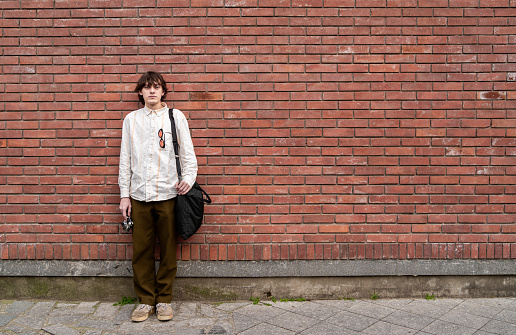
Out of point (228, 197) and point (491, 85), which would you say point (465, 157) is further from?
point (228, 197)

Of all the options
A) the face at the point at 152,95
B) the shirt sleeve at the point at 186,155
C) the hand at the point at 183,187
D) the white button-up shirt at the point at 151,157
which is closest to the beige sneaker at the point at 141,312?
the white button-up shirt at the point at 151,157

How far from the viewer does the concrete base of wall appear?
4391 millimetres

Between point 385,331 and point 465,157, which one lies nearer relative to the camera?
point 385,331

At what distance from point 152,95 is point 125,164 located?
67 cm

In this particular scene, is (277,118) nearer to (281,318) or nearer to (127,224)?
(127,224)

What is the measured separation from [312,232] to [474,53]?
2.34 metres

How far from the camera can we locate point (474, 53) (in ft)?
14.3

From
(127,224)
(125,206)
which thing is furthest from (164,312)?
(125,206)

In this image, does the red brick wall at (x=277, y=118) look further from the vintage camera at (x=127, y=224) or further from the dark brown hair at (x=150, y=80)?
the vintage camera at (x=127, y=224)

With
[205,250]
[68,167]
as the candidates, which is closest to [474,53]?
[205,250]

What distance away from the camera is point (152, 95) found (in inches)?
158

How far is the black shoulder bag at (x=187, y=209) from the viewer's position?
4.00 metres

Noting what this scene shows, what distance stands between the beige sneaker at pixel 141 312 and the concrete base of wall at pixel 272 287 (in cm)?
40

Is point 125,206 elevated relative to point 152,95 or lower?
lower
